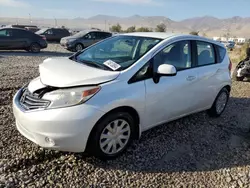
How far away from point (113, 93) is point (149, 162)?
1057 mm

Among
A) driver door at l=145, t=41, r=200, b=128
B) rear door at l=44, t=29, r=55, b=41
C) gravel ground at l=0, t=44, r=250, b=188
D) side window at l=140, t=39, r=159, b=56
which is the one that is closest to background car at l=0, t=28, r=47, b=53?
rear door at l=44, t=29, r=55, b=41

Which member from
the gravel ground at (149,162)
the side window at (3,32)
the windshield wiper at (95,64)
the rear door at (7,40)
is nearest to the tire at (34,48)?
the rear door at (7,40)

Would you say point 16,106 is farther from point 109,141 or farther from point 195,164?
point 195,164

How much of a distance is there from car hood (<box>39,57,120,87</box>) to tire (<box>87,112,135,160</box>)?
0.47 metres

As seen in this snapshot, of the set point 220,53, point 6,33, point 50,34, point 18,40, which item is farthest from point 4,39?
point 220,53

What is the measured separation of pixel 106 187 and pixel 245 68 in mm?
7881

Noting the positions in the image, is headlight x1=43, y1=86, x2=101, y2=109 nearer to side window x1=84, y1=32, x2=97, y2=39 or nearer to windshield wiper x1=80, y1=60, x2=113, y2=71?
windshield wiper x1=80, y1=60, x2=113, y2=71

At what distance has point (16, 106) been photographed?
10.7ft

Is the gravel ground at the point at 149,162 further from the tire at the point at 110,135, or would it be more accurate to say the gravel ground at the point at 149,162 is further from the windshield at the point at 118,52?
the windshield at the point at 118,52

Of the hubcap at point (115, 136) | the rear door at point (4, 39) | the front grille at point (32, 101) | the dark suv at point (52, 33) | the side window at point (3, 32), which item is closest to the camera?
the front grille at point (32, 101)

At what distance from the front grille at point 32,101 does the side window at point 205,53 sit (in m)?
2.64

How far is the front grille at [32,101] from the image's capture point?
9.83ft

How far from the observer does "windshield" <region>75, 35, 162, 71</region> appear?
3.55 meters

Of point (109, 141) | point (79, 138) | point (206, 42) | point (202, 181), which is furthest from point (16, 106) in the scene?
point (206, 42)
